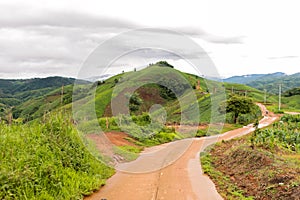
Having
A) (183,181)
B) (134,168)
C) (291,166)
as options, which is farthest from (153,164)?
(291,166)

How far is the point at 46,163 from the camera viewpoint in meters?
9.16

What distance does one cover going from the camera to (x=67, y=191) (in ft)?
29.0

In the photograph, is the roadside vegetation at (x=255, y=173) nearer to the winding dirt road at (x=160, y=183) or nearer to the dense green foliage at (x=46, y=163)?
the winding dirt road at (x=160, y=183)

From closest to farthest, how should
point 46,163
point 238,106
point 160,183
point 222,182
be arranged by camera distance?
point 46,163
point 160,183
point 222,182
point 238,106

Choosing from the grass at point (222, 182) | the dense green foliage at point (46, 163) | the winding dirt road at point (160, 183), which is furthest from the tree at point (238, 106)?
→ the dense green foliage at point (46, 163)

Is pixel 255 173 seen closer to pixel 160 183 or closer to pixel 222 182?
pixel 222 182

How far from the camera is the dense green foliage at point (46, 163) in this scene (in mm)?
7715

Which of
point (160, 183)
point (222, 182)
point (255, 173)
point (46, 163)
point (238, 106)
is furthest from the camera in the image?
point (238, 106)

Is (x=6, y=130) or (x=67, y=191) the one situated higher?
(x=6, y=130)

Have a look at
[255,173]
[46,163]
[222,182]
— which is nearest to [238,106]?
[255,173]

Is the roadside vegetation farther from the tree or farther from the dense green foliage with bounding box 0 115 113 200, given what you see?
the tree

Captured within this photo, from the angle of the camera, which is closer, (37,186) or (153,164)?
(37,186)

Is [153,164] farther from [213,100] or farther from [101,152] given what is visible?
[213,100]

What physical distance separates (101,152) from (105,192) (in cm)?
423
